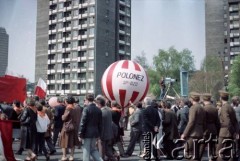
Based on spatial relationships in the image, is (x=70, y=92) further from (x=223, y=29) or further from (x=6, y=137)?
(x=6, y=137)

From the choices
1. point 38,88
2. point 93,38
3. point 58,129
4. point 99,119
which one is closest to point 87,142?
point 99,119

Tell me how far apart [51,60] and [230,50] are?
4458 cm

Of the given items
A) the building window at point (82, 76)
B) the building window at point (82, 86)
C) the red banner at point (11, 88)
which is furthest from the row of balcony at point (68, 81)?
the red banner at point (11, 88)

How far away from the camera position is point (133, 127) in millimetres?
13039

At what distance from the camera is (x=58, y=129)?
1441 centimetres

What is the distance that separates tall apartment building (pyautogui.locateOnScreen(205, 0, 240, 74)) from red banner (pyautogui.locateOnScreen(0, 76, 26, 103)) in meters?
81.9

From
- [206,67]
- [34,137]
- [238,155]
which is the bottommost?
[238,155]

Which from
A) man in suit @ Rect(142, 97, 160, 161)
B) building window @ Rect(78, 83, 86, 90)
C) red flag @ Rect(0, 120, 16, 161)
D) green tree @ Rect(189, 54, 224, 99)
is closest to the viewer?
red flag @ Rect(0, 120, 16, 161)

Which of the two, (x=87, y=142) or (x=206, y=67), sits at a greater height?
(x=206, y=67)

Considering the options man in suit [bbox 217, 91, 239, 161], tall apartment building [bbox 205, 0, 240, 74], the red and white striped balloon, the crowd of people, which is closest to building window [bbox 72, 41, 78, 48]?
tall apartment building [bbox 205, 0, 240, 74]

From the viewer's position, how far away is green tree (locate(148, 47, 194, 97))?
88375 mm

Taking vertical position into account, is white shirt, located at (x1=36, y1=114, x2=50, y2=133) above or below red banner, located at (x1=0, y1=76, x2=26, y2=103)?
below

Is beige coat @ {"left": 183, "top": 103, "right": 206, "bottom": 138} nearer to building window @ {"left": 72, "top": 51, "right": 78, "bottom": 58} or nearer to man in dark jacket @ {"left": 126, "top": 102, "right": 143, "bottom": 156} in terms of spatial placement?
man in dark jacket @ {"left": 126, "top": 102, "right": 143, "bottom": 156}

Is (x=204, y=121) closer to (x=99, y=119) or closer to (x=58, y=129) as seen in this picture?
(x=99, y=119)
